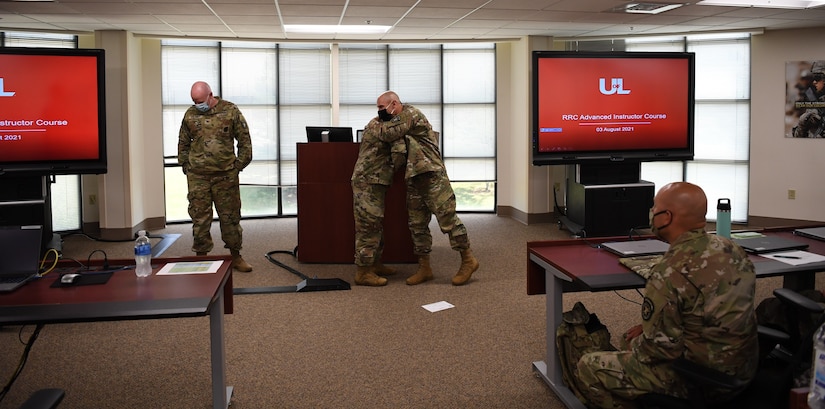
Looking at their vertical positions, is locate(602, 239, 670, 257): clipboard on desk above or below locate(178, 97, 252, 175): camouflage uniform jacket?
below

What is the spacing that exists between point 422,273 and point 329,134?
1611mm

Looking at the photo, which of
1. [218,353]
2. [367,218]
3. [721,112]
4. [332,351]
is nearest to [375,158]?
[367,218]

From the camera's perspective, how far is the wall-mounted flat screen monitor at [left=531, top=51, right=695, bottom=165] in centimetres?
729

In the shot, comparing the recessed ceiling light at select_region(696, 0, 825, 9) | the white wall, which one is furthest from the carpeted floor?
the white wall

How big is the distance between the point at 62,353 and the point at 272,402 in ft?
5.09

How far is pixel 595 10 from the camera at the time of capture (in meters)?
6.43

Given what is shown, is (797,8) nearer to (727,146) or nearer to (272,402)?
(727,146)

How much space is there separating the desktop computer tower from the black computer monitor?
2689 millimetres

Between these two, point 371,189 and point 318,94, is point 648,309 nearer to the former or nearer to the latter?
point 371,189

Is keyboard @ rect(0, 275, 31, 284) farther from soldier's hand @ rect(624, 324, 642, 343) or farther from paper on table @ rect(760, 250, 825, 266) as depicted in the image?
paper on table @ rect(760, 250, 825, 266)

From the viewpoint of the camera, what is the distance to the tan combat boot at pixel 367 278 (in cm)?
547

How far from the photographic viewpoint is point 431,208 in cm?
536

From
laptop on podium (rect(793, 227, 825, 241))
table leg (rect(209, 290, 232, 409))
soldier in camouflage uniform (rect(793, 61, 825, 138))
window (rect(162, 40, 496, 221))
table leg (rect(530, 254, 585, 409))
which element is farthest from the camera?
window (rect(162, 40, 496, 221))

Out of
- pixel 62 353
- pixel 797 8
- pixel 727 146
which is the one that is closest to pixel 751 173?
pixel 727 146
